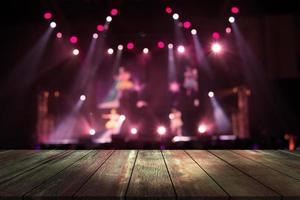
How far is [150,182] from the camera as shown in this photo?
1463 mm

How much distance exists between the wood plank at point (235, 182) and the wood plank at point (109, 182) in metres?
0.44

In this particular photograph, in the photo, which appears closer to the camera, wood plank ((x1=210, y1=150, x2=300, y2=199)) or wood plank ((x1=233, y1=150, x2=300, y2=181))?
wood plank ((x1=210, y1=150, x2=300, y2=199))

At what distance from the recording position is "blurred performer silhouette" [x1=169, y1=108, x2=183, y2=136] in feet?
31.4

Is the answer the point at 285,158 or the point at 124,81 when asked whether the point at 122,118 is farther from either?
the point at 285,158

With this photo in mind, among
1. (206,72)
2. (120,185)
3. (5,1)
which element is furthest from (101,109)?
(120,185)

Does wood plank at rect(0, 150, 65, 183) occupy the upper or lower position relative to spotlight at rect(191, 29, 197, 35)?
lower

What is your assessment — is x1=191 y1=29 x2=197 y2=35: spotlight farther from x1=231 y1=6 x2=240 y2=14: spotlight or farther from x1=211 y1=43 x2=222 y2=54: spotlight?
x1=231 y1=6 x2=240 y2=14: spotlight

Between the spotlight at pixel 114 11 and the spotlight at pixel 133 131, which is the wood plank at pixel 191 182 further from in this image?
the spotlight at pixel 133 131

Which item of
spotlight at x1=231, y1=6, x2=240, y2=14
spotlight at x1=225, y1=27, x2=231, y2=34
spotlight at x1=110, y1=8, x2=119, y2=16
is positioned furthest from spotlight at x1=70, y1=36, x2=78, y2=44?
spotlight at x1=231, y1=6, x2=240, y2=14

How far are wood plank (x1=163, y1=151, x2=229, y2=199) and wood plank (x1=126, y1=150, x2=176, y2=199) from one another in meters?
0.04

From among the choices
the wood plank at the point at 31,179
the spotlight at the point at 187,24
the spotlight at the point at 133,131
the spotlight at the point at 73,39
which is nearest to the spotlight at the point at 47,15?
the spotlight at the point at 73,39

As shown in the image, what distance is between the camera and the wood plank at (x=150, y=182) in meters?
1.26

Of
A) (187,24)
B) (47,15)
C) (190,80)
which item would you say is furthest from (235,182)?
(190,80)

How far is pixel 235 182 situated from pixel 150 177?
41 cm
